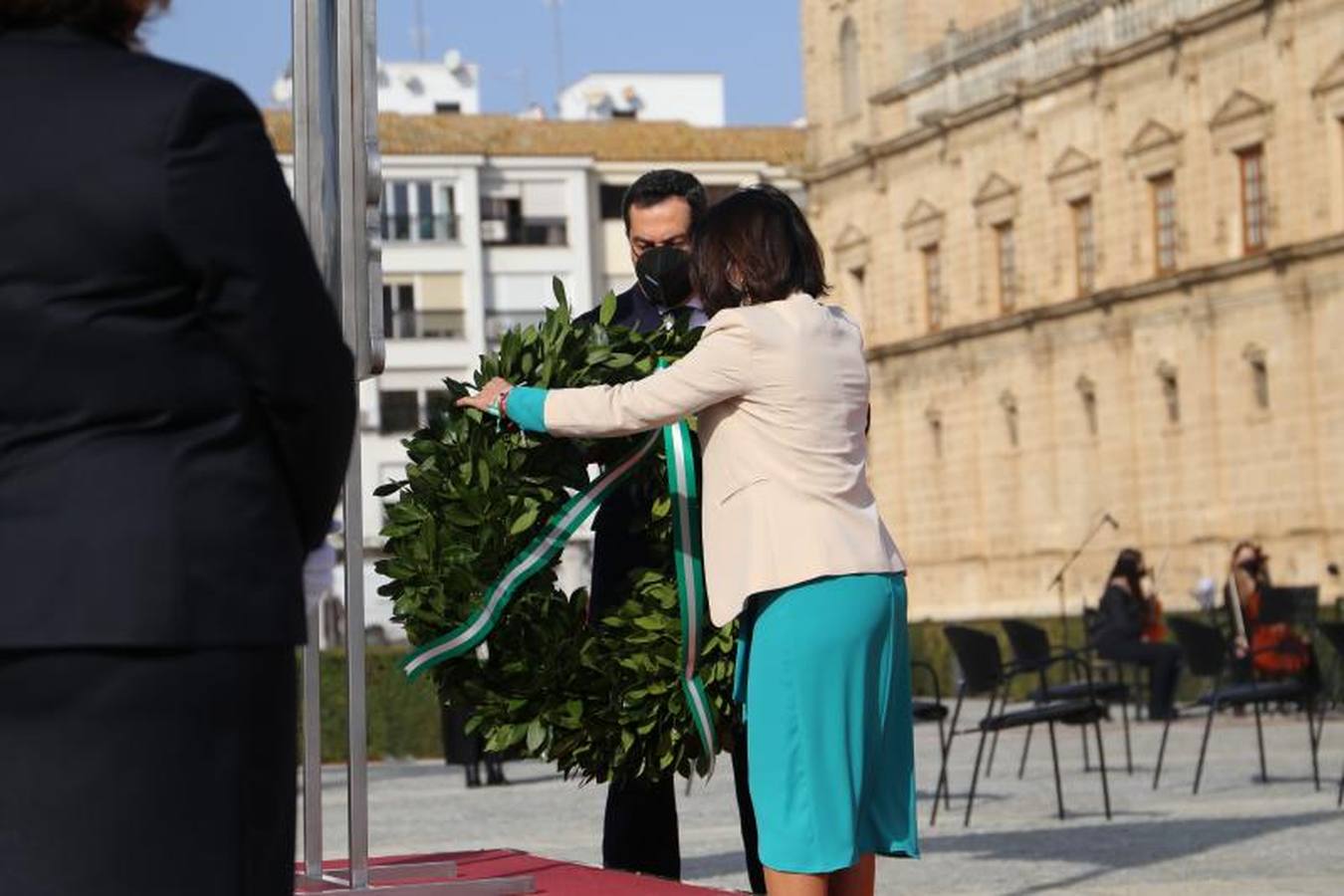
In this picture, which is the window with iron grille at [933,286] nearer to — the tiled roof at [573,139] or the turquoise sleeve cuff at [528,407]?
the tiled roof at [573,139]

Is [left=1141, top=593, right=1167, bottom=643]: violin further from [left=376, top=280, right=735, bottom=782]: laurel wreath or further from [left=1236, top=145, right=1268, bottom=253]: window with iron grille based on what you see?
[left=376, top=280, right=735, bottom=782]: laurel wreath

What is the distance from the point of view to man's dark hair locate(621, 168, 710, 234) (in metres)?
7.23

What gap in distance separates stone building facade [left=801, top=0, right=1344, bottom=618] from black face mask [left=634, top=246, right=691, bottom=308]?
36.7m

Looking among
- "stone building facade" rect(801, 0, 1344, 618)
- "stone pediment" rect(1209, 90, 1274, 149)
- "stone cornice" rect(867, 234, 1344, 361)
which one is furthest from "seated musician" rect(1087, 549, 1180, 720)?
"stone pediment" rect(1209, 90, 1274, 149)

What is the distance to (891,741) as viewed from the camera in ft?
20.3

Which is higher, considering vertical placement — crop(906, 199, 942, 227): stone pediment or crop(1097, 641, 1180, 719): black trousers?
crop(906, 199, 942, 227): stone pediment

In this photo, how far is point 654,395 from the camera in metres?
6.15

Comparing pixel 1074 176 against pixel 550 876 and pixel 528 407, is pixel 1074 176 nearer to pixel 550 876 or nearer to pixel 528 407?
pixel 550 876

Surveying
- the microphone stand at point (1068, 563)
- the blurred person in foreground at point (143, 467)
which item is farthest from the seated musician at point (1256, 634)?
the blurred person in foreground at point (143, 467)

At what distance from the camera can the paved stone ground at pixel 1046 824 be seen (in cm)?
1048

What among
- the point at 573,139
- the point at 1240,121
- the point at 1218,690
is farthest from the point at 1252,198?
the point at 573,139

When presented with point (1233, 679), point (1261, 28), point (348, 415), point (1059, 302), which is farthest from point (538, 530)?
point (1059, 302)

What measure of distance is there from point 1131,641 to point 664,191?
756 inches

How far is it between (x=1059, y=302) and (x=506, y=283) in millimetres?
31050
